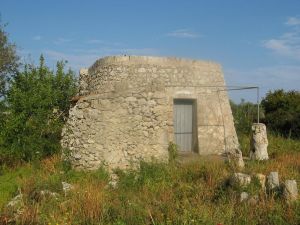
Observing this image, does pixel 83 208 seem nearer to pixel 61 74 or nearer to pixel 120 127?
pixel 120 127

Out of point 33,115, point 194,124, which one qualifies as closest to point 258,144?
point 194,124

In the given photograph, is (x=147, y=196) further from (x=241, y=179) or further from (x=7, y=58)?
(x=7, y=58)

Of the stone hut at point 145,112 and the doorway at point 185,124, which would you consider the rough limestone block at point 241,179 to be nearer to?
the stone hut at point 145,112

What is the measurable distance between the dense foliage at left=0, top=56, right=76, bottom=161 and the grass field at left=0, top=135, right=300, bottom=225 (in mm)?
789

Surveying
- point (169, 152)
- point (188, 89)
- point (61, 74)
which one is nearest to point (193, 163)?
point (169, 152)

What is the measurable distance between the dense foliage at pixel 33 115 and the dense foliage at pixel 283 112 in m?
10.9

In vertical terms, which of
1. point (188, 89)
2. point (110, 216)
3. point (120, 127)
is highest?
point (188, 89)

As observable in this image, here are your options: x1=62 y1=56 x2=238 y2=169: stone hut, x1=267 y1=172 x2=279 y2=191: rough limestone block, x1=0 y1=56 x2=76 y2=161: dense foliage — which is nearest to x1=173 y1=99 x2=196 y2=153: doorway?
x1=62 y1=56 x2=238 y2=169: stone hut

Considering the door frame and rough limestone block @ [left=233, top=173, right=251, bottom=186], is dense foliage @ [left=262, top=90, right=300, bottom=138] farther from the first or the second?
rough limestone block @ [left=233, top=173, right=251, bottom=186]

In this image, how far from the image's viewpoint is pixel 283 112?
66.2 feet

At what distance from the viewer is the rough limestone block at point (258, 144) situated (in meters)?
12.6

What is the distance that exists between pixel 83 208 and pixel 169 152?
486 centimetres

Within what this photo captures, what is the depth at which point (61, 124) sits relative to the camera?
45.4 feet

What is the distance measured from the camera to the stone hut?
11055 mm
